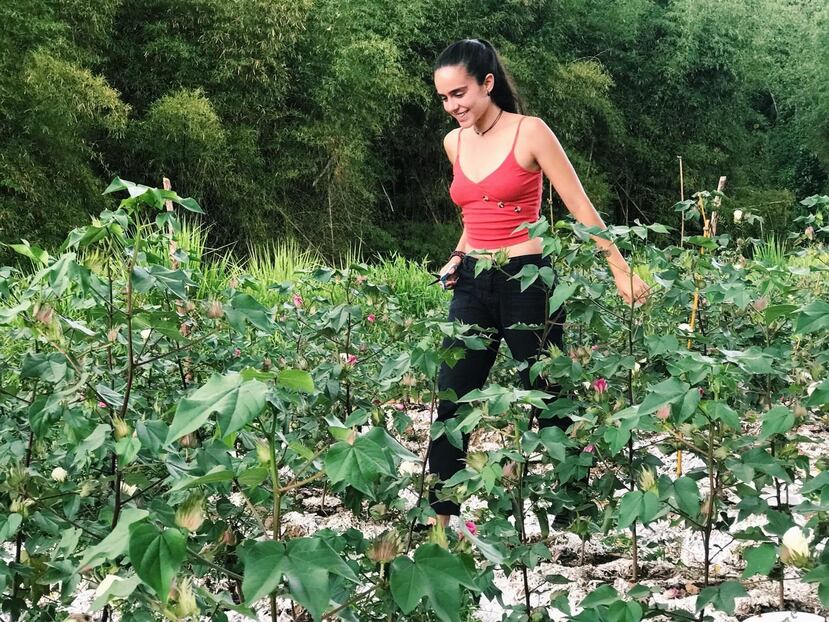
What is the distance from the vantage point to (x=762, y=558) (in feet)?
3.46

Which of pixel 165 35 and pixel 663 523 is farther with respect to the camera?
pixel 165 35

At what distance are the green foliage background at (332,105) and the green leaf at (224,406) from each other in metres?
8.02

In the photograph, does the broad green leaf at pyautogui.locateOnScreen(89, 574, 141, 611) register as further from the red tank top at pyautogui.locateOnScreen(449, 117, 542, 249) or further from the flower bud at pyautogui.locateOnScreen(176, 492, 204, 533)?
the red tank top at pyautogui.locateOnScreen(449, 117, 542, 249)

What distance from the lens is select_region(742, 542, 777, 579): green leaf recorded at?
104 cm

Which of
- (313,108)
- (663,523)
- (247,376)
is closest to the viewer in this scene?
(247,376)

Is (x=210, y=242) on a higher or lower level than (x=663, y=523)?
lower

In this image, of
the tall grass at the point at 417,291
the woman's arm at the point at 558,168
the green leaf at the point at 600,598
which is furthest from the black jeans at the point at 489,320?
the tall grass at the point at 417,291

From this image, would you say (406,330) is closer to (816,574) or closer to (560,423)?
(560,423)

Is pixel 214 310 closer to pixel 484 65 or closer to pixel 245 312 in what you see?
pixel 245 312

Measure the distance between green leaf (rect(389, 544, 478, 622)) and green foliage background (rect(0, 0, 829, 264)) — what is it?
8.00 m

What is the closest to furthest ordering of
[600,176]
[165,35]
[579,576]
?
[579,576] → [165,35] → [600,176]

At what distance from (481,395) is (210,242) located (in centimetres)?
933

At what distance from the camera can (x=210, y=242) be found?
32.9 feet

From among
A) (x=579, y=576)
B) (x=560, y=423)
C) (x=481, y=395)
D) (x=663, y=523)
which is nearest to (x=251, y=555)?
(x=481, y=395)
